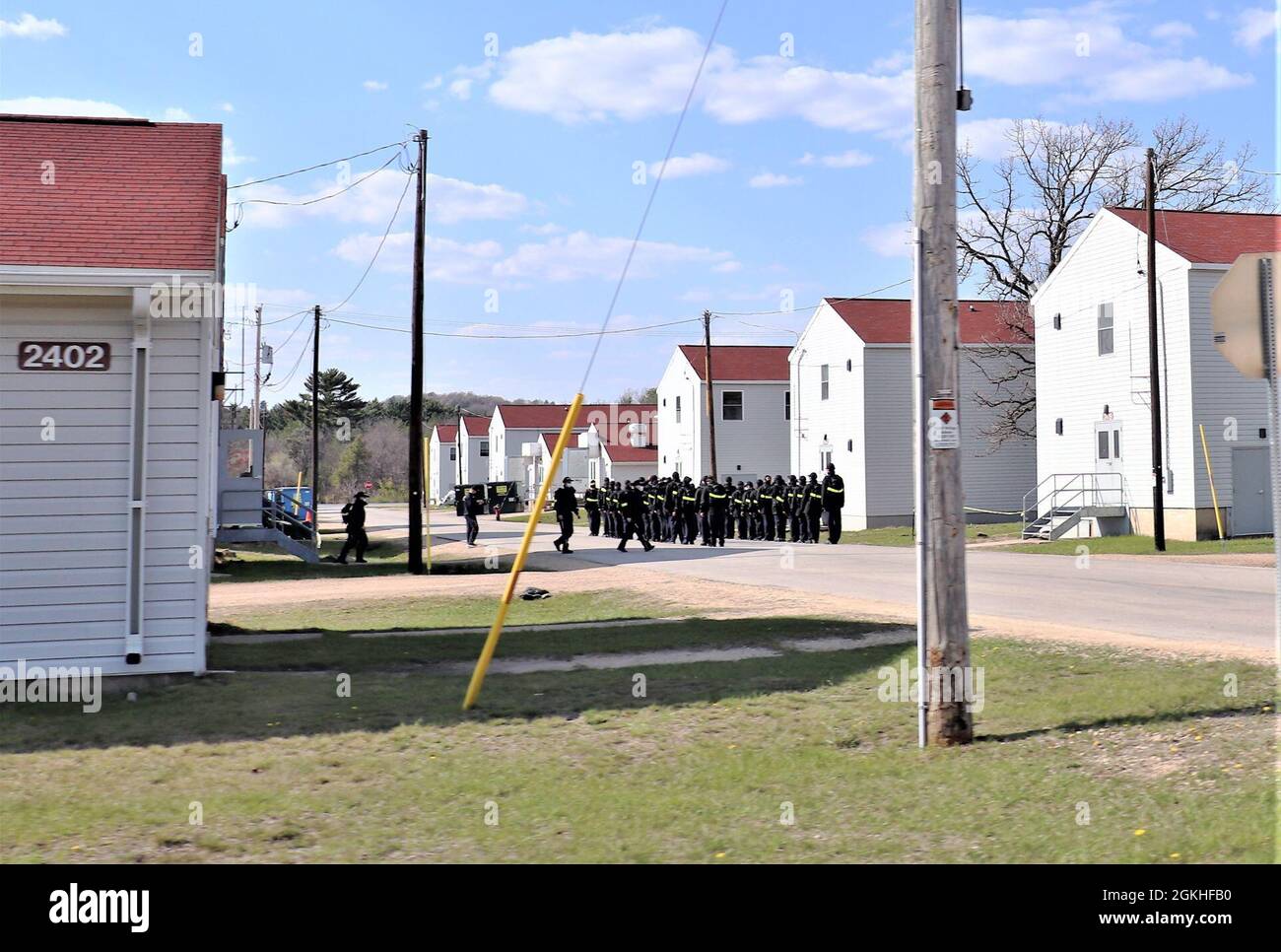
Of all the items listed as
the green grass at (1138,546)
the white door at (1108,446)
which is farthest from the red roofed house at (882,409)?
the green grass at (1138,546)

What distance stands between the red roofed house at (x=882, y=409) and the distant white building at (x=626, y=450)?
22807 millimetres

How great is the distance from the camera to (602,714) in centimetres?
941

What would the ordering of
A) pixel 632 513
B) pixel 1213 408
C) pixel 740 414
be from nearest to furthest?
1. pixel 1213 408
2. pixel 632 513
3. pixel 740 414

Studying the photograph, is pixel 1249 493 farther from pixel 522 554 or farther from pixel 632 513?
pixel 522 554

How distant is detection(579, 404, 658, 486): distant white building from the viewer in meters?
71.6

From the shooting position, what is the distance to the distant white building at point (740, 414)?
5569cm

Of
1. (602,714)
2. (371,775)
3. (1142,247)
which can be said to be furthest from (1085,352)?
(371,775)

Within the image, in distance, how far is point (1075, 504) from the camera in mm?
33969

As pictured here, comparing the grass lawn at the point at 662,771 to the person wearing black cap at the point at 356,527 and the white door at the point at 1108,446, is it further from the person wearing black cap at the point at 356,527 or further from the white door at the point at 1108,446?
the white door at the point at 1108,446

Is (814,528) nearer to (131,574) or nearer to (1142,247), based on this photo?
(1142,247)

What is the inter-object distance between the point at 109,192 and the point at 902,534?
2976 centimetres

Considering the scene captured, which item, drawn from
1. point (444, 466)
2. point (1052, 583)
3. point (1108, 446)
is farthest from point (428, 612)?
point (444, 466)

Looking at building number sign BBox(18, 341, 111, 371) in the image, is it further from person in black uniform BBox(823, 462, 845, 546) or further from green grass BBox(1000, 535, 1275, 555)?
person in black uniform BBox(823, 462, 845, 546)
